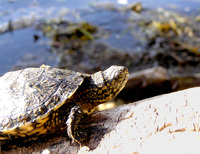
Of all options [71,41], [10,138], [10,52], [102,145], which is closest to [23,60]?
[10,52]

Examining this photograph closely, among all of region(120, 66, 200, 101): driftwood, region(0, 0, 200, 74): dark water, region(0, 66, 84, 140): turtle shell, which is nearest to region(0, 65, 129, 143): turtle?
region(0, 66, 84, 140): turtle shell

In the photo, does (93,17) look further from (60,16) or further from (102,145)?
(102,145)

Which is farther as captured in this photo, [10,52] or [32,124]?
[10,52]

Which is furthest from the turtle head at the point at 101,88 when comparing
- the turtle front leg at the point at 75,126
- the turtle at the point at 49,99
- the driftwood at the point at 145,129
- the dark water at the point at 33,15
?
the dark water at the point at 33,15

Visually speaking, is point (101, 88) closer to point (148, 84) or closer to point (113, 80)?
point (113, 80)

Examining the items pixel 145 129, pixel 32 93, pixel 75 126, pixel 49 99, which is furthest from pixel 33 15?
pixel 145 129

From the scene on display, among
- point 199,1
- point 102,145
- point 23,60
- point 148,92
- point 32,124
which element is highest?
point 199,1

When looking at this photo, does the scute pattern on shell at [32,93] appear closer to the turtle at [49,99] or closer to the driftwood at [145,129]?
→ the turtle at [49,99]
